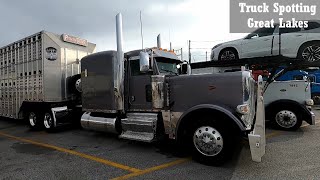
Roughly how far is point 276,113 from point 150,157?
465 centimetres

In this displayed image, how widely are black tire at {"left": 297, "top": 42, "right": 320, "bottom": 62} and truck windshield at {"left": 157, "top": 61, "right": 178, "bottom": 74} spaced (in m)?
4.97

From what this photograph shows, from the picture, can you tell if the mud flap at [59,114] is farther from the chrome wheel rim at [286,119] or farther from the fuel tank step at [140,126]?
the chrome wheel rim at [286,119]

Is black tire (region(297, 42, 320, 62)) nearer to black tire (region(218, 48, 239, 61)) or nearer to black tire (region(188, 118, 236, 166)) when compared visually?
black tire (region(218, 48, 239, 61))

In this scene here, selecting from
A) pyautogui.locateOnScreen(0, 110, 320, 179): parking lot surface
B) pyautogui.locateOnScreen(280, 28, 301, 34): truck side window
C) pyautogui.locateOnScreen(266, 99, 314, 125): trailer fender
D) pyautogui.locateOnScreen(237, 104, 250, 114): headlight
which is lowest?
pyautogui.locateOnScreen(0, 110, 320, 179): parking lot surface

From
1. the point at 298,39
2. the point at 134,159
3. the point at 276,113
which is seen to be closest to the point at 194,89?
the point at 134,159

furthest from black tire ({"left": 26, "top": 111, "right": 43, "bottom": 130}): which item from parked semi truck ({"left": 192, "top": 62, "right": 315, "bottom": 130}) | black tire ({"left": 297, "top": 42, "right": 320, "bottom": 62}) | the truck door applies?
black tire ({"left": 297, "top": 42, "right": 320, "bottom": 62})

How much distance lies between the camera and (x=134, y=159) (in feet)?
17.1

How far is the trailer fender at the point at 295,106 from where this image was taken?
7.38 m

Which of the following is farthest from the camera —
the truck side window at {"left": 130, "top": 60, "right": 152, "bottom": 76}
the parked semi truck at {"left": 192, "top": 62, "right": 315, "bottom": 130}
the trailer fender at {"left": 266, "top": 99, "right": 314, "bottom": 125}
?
the parked semi truck at {"left": 192, "top": 62, "right": 315, "bottom": 130}

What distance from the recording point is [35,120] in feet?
29.8

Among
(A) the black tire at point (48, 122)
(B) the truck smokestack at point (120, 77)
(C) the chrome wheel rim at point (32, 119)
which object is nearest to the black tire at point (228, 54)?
(B) the truck smokestack at point (120, 77)

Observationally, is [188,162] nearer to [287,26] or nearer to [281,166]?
[281,166]

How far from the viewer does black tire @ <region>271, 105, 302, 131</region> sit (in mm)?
7539

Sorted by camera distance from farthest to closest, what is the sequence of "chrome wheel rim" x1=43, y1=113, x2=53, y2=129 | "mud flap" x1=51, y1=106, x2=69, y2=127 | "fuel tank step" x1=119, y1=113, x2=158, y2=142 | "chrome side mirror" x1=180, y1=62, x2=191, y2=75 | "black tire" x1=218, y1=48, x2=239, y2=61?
1. "black tire" x1=218, y1=48, x2=239, y2=61
2. "chrome wheel rim" x1=43, y1=113, x2=53, y2=129
3. "mud flap" x1=51, y1=106, x2=69, y2=127
4. "chrome side mirror" x1=180, y1=62, x2=191, y2=75
5. "fuel tank step" x1=119, y1=113, x2=158, y2=142
